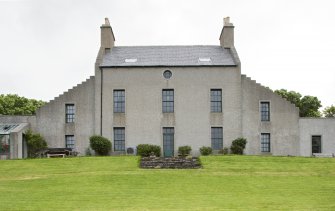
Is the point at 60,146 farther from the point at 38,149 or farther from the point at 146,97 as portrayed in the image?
the point at 146,97

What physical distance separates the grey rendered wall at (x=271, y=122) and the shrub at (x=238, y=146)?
1157mm

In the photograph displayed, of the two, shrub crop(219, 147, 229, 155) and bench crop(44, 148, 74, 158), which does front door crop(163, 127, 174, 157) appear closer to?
shrub crop(219, 147, 229, 155)

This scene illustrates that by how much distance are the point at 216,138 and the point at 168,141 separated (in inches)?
154

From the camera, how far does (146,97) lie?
42625 millimetres

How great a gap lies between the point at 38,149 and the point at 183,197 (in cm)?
2219

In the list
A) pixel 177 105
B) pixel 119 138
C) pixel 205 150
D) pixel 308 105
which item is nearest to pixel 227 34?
pixel 177 105

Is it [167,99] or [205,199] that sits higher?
[167,99]

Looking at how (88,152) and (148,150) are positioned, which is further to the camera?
(88,152)

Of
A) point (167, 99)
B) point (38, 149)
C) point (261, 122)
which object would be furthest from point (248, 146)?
point (38, 149)

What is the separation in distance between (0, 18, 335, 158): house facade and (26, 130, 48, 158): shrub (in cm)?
93

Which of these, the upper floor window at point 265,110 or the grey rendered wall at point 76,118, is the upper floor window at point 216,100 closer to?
the upper floor window at point 265,110

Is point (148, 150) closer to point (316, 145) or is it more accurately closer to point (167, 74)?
point (167, 74)

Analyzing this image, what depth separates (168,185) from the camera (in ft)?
84.5

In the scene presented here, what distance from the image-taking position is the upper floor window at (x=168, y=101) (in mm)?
42553
